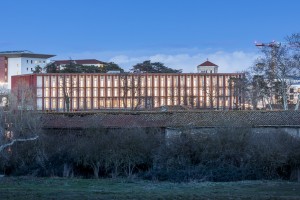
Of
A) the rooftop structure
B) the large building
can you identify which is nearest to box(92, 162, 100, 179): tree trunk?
the rooftop structure

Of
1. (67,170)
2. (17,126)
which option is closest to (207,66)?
(17,126)

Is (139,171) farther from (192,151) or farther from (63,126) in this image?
(63,126)

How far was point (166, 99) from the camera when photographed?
102500 mm

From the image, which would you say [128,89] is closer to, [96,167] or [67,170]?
[67,170]

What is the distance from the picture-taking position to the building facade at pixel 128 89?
10012cm

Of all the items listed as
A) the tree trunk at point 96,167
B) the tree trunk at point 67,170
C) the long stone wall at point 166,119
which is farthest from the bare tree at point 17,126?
the tree trunk at point 96,167

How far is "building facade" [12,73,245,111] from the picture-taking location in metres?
100

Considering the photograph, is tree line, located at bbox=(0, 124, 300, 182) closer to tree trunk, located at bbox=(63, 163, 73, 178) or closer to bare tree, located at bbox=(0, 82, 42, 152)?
tree trunk, located at bbox=(63, 163, 73, 178)

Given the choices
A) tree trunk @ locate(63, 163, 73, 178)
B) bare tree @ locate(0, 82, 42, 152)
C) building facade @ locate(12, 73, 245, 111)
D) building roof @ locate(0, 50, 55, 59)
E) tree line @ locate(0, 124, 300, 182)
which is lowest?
tree trunk @ locate(63, 163, 73, 178)

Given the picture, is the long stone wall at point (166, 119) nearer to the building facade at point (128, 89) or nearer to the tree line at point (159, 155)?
the tree line at point (159, 155)

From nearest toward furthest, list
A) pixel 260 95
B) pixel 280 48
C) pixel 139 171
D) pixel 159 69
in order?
pixel 139 171, pixel 280 48, pixel 260 95, pixel 159 69

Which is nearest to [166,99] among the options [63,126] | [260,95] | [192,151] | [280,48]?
[260,95]

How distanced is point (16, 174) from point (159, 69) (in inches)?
3355

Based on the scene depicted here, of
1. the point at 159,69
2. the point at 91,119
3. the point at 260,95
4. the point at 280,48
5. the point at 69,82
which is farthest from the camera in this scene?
the point at 159,69
